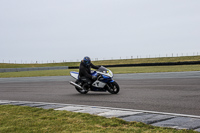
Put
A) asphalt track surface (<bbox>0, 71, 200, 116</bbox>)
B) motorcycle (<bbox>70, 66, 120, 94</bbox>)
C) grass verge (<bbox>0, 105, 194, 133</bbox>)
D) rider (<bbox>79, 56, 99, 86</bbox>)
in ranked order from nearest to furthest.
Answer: grass verge (<bbox>0, 105, 194, 133</bbox>)
asphalt track surface (<bbox>0, 71, 200, 116</bbox>)
motorcycle (<bbox>70, 66, 120, 94</bbox>)
rider (<bbox>79, 56, 99, 86</bbox>)

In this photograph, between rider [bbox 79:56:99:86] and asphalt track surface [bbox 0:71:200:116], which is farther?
rider [bbox 79:56:99:86]

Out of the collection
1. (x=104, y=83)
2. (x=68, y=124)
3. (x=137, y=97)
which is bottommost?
(x=137, y=97)

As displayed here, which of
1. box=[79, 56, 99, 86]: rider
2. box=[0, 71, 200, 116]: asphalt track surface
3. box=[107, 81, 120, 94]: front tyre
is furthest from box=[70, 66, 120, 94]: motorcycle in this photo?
box=[0, 71, 200, 116]: asphalt track surface

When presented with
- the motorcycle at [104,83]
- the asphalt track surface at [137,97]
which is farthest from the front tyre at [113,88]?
the asphalt track surface at [137,97]

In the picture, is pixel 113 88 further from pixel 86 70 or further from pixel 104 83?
pixel 86 70

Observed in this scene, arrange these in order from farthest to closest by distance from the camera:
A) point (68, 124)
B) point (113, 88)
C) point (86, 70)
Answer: point (86, 70), point (113, 88), point (68, 124)

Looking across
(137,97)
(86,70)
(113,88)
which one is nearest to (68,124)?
(137,97)

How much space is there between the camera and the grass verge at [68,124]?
4.70 m

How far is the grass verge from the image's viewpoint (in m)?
4.70

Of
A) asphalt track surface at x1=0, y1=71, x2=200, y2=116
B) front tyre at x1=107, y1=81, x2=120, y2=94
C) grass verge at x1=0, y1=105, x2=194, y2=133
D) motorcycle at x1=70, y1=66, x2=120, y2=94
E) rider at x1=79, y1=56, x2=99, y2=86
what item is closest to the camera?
Result: grass verge at x1=0, y1=105, x2=194, y2=133

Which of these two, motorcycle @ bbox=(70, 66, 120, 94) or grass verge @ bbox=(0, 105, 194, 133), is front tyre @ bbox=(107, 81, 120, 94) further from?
grass verge @ bbox=(0, 105, 194, 133)

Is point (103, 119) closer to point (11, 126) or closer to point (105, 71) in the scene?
point (11, 126)

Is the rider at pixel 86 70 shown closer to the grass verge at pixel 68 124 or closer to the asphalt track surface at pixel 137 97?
the asphalt track surface at pixel 137 97

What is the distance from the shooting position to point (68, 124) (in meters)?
5.24
